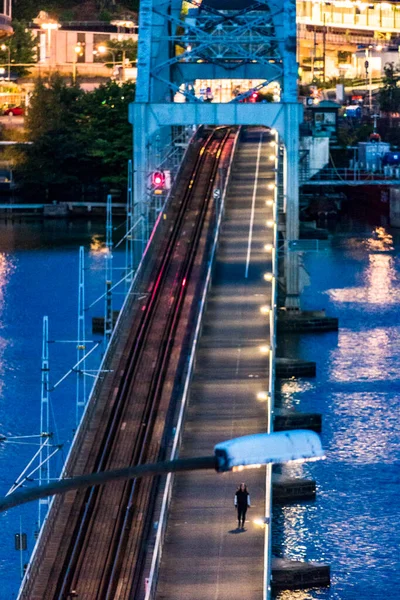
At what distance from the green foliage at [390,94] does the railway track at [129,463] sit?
206 feet

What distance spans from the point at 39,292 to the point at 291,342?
13006 mm

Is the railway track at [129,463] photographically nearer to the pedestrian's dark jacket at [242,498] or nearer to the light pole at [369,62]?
the pedestrian's dark jacket at [242,498]

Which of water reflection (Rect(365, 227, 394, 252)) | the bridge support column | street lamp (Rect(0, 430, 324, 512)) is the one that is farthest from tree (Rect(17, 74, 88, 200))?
street lamp (Rect(0, 430, 324, 512))

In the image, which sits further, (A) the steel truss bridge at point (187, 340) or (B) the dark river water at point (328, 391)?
(B) the dark river water at point (328, 391)

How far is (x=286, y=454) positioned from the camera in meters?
12.6

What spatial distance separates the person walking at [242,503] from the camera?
3016cm

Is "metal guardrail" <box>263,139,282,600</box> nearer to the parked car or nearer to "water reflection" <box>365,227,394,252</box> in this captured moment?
"water reflection" <box>365,227,394,252</box>

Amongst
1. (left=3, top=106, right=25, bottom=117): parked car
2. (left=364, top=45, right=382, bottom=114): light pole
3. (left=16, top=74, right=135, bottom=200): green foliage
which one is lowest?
(left=16, top=74, right=135, bottom=200): green foliage

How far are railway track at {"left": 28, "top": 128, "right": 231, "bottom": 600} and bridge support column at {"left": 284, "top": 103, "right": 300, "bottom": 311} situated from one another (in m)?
4.71

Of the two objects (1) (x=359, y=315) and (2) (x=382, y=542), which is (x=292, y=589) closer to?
(2) (x=382, y=542)

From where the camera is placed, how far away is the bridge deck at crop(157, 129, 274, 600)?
28.3 metres

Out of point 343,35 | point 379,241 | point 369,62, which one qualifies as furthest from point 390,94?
point 379,241

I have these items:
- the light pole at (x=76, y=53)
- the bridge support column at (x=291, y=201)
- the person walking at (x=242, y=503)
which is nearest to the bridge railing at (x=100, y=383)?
the person walking at (x=242, y=503)

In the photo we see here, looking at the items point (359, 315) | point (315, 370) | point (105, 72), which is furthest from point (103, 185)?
point (315, 370)
